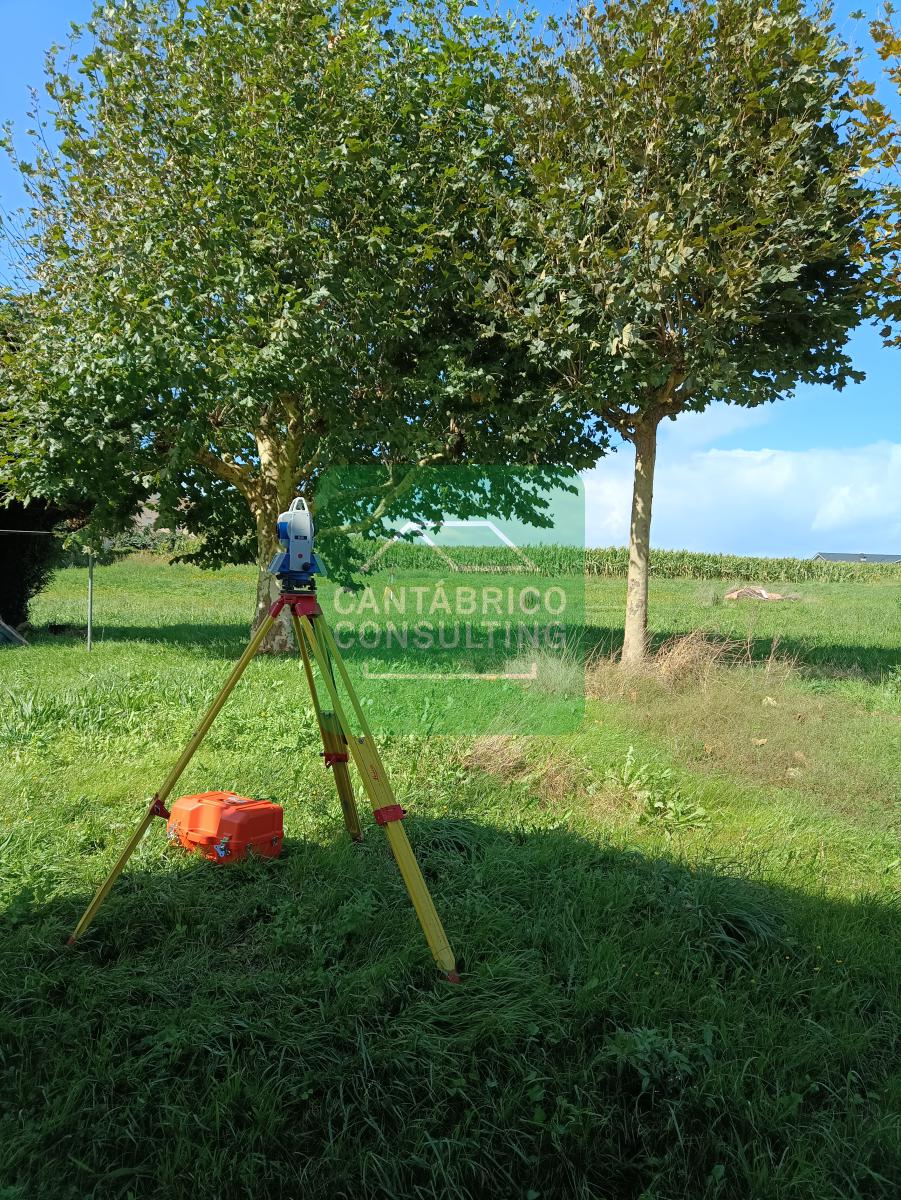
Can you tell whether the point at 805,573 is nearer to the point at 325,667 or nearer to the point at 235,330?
the point at 235,330

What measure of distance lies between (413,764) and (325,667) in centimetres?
264

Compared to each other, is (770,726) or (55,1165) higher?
(770,726)

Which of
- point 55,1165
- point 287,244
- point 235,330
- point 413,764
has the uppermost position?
point 287,244

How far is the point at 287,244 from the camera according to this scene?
10867 millimetres

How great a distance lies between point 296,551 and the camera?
158 inches

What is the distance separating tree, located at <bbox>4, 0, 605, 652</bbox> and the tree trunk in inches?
39.6

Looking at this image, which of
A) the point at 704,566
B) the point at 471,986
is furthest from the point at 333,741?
the point at 704,566

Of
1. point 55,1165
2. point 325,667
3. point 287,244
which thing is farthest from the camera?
point 287,244

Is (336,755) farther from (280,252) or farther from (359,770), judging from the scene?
(280,252)

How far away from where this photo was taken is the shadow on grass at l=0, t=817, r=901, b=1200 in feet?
8.97

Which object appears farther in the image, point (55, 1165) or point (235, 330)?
point (235, 330)

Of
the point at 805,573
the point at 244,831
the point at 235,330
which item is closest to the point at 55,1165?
the point at 244,831

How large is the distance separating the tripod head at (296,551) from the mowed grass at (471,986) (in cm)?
174

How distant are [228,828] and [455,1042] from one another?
7.23ft
